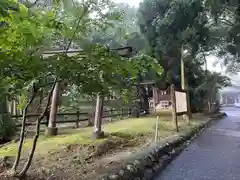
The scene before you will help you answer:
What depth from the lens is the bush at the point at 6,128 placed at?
7.22m

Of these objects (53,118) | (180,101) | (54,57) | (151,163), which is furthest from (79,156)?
(180,101)

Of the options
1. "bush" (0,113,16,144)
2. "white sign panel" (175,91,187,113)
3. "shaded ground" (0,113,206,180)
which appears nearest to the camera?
"shaded ground" (0,113,206,180)

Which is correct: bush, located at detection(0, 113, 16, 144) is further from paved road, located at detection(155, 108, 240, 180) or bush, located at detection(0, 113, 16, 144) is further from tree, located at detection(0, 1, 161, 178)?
paved road, located at detection(155, 108, 240, 180)

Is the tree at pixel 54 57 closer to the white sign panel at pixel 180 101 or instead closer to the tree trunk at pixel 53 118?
the tree trunk at pixel 53 118

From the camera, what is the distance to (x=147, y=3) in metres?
14.1

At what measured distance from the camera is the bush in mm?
7223

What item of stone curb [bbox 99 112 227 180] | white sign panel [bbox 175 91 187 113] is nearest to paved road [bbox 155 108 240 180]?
stone curb [bbox 99 112 227 180]

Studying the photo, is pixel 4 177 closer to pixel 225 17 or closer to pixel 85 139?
pixel 85 139

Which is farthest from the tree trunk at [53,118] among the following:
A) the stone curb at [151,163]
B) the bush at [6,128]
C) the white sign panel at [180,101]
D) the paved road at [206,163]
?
the white sign panel at [180,101]

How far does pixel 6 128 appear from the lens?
7.25m

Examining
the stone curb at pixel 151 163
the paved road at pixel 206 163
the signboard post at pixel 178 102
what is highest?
the signboard post at pixel 178 102

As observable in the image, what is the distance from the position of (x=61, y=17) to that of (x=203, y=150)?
5486mm

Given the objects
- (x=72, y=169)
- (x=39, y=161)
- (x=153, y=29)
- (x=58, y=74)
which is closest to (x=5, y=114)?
(x=39, y=161)

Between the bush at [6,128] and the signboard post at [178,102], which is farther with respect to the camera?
the signboard post at [178,102]
